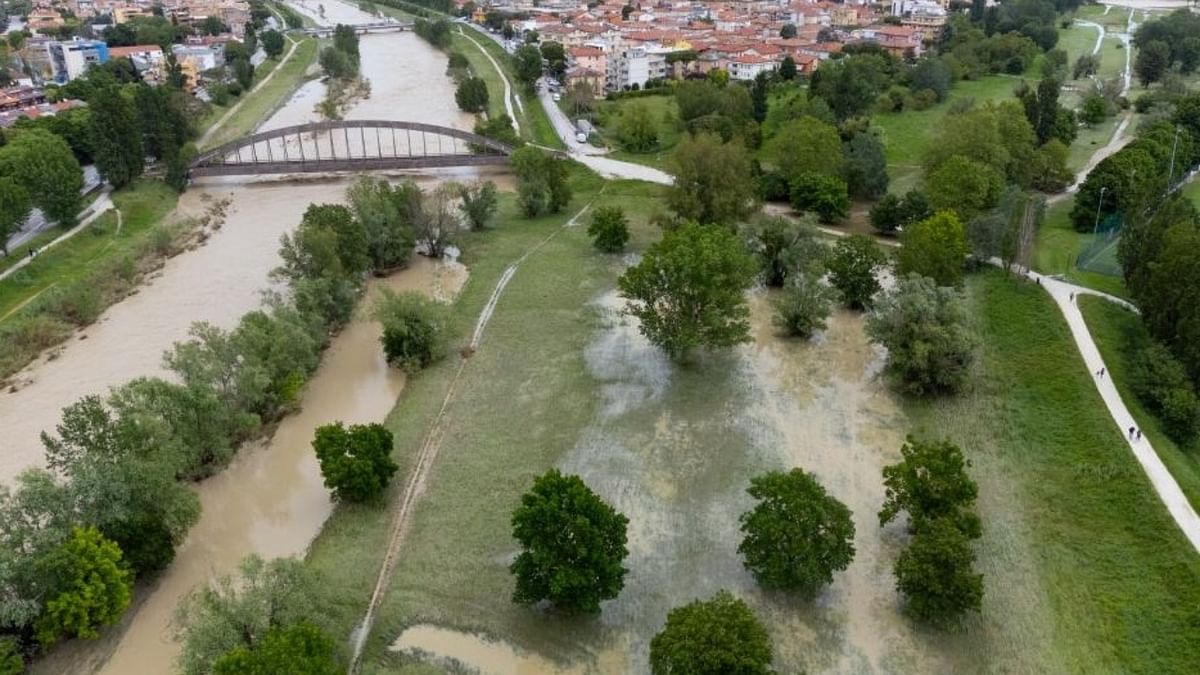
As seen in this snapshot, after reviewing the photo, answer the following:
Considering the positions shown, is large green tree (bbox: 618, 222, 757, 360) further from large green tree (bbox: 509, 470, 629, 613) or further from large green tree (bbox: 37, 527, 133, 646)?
large green tree (bbox: 37, 527, 133, 646)

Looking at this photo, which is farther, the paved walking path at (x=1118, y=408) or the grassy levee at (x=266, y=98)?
the grassy levee at (x=266, y=98)

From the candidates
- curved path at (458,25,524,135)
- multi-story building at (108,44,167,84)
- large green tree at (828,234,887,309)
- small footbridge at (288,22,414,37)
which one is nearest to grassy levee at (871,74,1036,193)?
large green tree at (828,234,887,309)

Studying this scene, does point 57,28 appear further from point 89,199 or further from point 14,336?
point 14,336

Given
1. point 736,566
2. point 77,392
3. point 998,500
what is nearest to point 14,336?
point 77,392

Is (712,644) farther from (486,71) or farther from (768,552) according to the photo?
(486,71)

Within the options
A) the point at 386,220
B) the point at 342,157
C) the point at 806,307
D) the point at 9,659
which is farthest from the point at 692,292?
the point at 342,157

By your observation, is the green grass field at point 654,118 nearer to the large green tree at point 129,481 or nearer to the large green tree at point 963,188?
the large green tree at point 963,188

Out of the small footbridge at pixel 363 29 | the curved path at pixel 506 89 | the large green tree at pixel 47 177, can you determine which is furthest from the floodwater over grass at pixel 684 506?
the small footbridge at pixel 363 29
